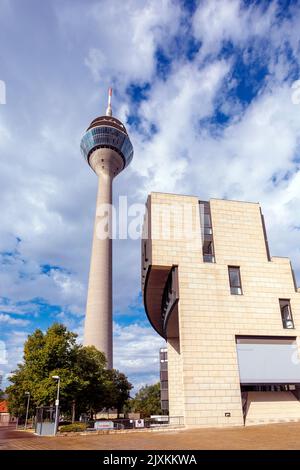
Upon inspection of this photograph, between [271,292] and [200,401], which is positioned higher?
[271,292]

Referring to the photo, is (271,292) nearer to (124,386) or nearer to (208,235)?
(208,235)

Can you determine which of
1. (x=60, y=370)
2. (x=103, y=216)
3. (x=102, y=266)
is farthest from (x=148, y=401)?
(x=60, y=370)

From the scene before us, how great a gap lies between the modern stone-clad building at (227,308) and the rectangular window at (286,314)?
0.09 m

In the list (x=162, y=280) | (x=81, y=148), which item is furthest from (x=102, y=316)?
(x=81, y=148)

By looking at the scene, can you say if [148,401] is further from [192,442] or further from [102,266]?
[192,442]

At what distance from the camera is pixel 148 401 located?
105 meters

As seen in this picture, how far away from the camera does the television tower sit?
6875 centimetres

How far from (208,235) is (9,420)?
9158cm

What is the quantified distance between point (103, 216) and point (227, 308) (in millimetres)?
54754

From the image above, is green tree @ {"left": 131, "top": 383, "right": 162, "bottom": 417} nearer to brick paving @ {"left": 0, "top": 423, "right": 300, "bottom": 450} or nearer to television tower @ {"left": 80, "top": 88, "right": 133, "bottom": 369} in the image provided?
television tower @ {"left": 80, "top": 88, "right": 133, "bottom": 369}

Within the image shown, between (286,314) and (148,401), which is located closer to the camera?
(286,314)

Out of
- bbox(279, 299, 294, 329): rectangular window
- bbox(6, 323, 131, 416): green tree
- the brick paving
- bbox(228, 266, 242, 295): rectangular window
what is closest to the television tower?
bbox(6, 323, 131, 416): green tree

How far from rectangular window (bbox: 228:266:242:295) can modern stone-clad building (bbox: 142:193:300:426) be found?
0.31 feet

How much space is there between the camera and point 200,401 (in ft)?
86.6
